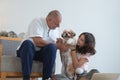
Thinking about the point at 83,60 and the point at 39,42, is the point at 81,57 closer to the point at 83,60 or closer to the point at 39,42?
the point at 83,60

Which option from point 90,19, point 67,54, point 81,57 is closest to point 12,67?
point 67,54

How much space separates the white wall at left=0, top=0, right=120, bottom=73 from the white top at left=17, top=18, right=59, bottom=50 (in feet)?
2.61

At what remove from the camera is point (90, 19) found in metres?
3.70

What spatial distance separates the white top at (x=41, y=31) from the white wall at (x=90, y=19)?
0.80 meters

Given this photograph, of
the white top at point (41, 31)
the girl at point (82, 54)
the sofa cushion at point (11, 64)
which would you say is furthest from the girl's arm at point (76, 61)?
the sofa cushion at point (11, 64)

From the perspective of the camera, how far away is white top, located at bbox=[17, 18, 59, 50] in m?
2.38

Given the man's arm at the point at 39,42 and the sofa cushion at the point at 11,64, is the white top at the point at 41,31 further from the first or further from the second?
the sofa cushion at the point at 11,64

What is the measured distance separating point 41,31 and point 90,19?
56.9 inches

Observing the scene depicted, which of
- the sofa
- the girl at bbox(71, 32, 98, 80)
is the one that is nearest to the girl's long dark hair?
the girl at bbox(71, 32, 98, 80)

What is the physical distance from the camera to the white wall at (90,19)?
10.5 ft

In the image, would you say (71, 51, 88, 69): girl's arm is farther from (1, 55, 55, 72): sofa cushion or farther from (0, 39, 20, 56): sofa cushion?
(0, 39, 20, 56): sofa cushion

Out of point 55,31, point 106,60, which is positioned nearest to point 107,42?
point 106,60

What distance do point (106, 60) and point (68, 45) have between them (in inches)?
57.8

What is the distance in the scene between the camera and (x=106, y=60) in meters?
3.76
